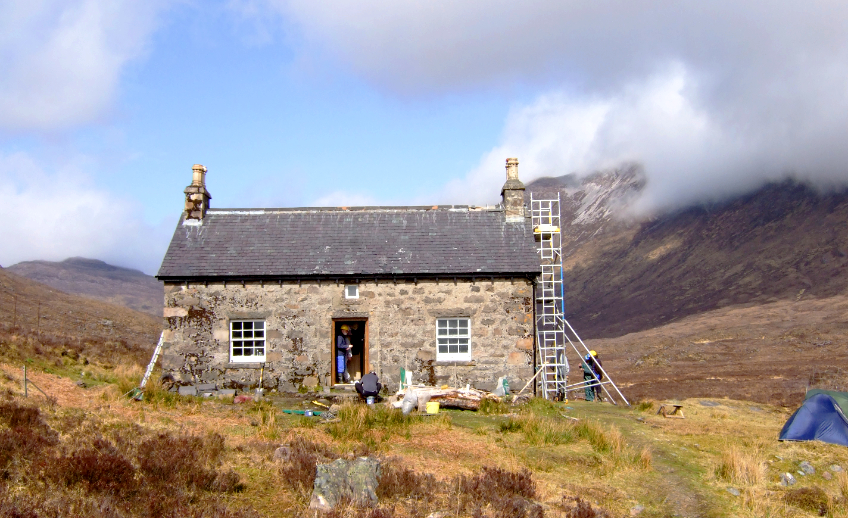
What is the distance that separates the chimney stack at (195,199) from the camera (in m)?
23.5

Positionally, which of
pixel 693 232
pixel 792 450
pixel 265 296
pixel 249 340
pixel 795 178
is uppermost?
pixel 795 178

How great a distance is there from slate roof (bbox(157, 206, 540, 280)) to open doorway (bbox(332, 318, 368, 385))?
167 centimetres

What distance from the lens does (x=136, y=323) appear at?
186ft

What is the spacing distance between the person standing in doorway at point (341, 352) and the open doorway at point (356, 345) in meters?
0.13

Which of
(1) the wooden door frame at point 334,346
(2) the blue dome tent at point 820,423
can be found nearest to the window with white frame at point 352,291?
(1) the wooden door frame at point 334,346

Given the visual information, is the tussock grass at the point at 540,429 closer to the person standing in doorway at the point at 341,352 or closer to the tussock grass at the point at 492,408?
the tussock grass at the point at 492,408

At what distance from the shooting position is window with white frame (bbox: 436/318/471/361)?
21.2m

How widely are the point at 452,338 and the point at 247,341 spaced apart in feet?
21.8

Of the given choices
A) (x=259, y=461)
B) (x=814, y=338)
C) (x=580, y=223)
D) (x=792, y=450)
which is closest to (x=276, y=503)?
(x=259, y=461)

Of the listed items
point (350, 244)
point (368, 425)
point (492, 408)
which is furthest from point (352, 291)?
point (368, 425)

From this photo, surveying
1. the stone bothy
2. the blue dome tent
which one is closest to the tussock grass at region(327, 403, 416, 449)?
the stone bothy

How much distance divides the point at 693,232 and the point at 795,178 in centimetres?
1414

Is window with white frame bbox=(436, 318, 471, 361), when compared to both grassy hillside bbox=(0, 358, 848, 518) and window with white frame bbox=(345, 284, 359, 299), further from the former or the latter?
grassy hillside bbox=(0, 358, 848, 518)

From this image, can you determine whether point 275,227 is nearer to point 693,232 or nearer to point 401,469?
point 401,469
